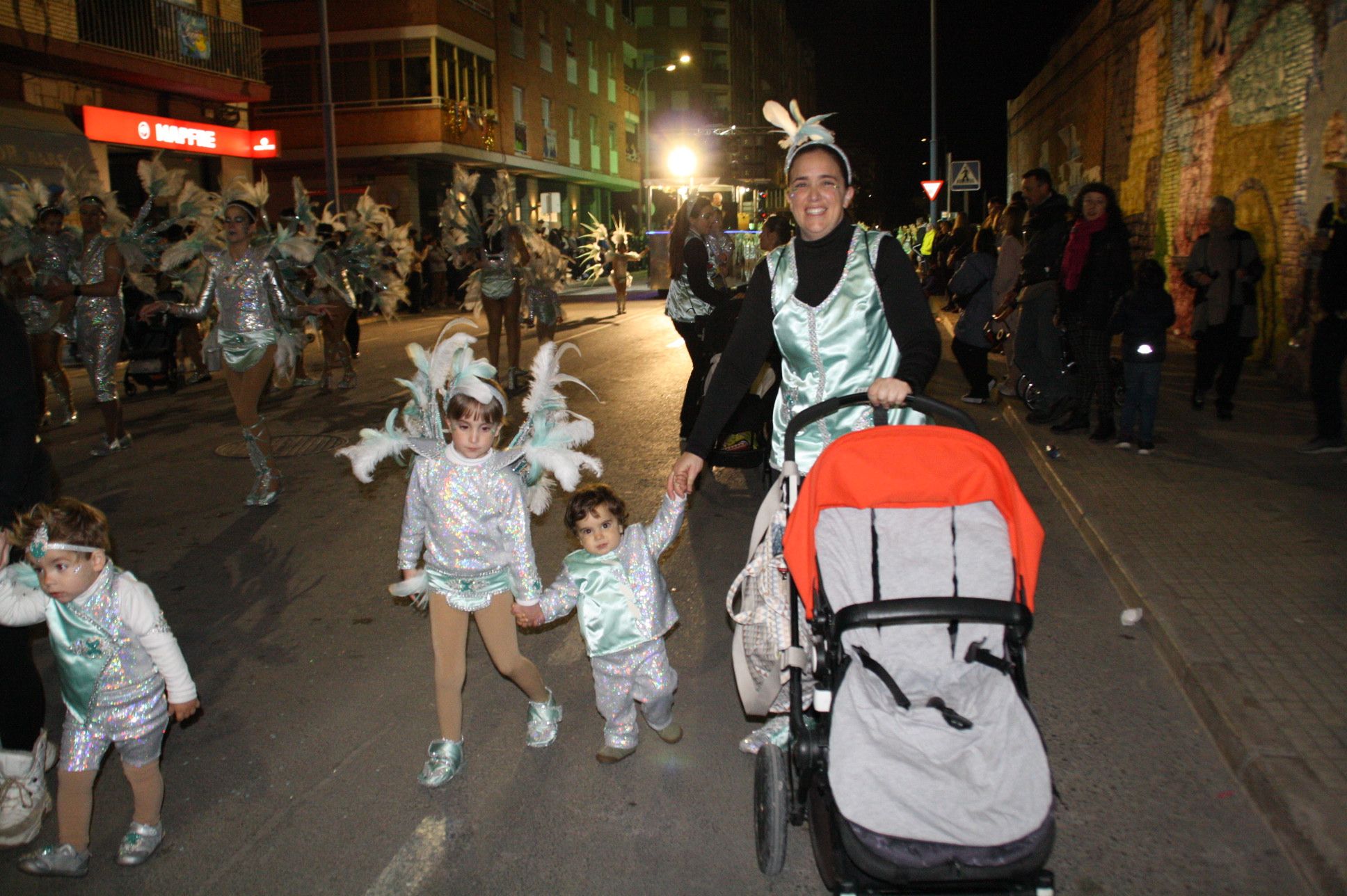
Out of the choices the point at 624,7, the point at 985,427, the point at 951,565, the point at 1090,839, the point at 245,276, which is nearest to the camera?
the point at 951,565

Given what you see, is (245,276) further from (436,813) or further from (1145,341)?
(1145,341)

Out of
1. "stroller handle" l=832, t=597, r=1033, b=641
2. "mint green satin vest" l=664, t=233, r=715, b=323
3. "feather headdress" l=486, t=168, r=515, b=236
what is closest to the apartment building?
"feather headdress" l=486, t=168, r=515, b=236

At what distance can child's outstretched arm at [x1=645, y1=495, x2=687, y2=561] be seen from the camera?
3605mm

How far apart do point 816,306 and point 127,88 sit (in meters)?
23.3

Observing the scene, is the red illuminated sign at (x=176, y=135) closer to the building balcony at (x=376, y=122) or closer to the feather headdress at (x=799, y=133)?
the building balcony at (x=376, y=122)

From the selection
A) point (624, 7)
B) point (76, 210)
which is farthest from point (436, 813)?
point (624, 7)

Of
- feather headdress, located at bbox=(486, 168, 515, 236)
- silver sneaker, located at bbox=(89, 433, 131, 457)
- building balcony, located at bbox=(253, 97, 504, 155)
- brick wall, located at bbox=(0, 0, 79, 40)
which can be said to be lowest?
silver sneaker, located at bbox=(89, 433, 131, 457)

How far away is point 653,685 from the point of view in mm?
3912

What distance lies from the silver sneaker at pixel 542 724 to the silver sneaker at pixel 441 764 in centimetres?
31

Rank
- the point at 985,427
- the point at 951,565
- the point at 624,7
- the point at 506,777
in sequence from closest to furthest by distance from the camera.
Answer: the point at 951,565 → the point at 506,777 → the point at 985,427 → the point at 624,7

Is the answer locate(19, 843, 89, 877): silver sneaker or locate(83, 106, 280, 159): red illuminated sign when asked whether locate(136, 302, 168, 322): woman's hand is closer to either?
locate(19, 843, 89, 877): silver sneaker

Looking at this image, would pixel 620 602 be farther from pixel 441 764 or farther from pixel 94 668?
pixel 94 668

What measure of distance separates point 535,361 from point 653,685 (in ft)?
4.34

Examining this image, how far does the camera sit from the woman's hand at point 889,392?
2.96 meters
